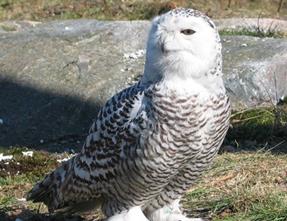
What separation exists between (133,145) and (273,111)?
184 inches

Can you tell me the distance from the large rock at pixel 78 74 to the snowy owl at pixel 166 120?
15.6 feet

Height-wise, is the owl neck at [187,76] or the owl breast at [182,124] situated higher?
the owl neck at [187,76]

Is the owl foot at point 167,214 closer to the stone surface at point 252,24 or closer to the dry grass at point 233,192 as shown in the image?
the dry grass at point 233,192

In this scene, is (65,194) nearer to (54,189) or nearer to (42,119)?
(54,189)

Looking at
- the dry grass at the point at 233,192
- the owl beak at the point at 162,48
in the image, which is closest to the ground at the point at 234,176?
Result: the dry grass at the point at 233,192

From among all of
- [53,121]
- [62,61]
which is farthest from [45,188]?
[62,61]

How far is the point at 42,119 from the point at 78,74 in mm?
940

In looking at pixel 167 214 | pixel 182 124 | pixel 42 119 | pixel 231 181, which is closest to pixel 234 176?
pixel 231 181

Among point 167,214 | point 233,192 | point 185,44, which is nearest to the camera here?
point 185,44

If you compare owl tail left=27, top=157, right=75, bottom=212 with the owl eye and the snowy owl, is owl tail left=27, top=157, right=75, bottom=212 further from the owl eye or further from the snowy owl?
the owl eye

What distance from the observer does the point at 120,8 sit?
1855 centimetres

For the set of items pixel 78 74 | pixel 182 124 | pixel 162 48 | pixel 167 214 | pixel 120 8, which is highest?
pixel 162 48

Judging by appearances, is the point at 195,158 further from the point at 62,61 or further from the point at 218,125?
the point at 62,61

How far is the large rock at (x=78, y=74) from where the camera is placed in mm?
10906
